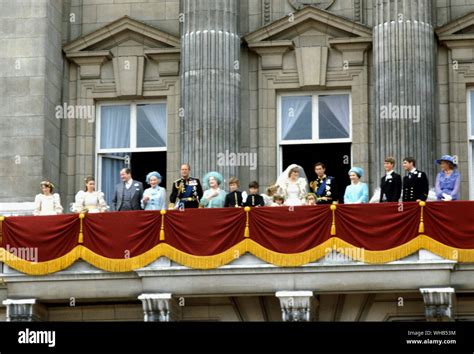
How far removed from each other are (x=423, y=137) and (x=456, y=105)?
2342 mm

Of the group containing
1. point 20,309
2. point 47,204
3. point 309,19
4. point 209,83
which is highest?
point 309,19

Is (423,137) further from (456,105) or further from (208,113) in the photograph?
(208,113)

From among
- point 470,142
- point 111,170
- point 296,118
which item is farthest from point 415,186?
point 111,170

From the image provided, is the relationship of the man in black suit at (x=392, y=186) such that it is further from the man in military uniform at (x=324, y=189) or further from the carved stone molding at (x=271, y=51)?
the carved stone molding at (x=271, y=51)

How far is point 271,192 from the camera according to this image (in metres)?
43.3

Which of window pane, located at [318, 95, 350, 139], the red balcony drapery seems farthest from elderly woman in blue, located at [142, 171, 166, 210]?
window pane, located at [318, 95, 350, 139]

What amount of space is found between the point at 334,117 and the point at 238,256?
8.80m

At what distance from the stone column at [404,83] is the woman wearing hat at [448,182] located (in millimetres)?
4106

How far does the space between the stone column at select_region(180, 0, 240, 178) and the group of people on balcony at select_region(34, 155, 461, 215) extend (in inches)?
112

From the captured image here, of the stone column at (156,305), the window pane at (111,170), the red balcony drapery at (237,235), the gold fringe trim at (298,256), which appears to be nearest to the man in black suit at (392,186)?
the red balcony drapery at (237,235)

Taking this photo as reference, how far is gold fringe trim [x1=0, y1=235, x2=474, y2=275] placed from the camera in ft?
135

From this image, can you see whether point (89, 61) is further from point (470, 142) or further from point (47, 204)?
point (470, 142)

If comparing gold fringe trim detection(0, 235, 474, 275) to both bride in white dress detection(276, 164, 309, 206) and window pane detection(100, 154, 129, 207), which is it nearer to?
bride in white dress detection(276, 164, 309, 206)
